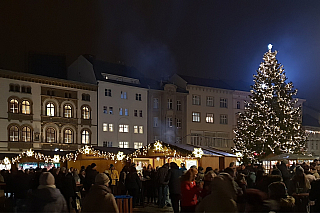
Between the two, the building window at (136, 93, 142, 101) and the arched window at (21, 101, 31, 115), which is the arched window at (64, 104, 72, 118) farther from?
the building window at (136, 93, 142, 101)

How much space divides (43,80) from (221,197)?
38784 mm

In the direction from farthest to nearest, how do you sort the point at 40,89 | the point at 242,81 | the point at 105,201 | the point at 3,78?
1. the point at 242,81
2. the point at 40,89
3. the point at 3,78
4. the point at 105,201

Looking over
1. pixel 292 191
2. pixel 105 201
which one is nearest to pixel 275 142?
pixel 292 191

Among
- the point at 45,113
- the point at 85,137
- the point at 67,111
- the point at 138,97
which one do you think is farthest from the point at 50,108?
the point at 138,97

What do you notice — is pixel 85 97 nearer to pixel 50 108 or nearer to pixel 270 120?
pixel 50 108

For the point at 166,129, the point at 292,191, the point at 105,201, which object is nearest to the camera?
the point at 105,201

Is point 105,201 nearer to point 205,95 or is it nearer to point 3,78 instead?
point 3,78

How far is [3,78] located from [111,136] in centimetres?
1248

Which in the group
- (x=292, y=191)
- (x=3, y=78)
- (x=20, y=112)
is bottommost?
(x=292, y=191)

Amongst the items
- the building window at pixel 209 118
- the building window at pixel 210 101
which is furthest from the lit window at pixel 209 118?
the building window at pixel 210 101

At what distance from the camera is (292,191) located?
13297mm

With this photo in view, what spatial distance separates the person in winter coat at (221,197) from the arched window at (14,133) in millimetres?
37019

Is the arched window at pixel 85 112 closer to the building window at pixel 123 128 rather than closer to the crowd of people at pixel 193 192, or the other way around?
the building window at pixel 123 128

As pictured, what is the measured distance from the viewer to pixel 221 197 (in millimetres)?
6703
